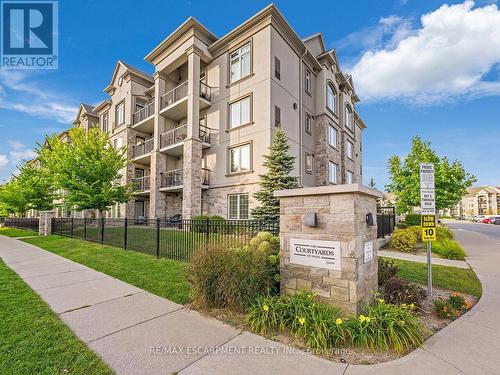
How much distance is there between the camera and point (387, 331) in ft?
11.6

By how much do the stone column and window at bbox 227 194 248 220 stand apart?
6.97 feet

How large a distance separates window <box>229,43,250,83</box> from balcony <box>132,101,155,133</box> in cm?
838

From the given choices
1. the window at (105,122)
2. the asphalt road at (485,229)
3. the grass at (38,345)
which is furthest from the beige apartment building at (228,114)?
the asphalt road at (485,229)

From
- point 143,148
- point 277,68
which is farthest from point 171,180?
point 277,68

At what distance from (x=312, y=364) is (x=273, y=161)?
38.3 feet

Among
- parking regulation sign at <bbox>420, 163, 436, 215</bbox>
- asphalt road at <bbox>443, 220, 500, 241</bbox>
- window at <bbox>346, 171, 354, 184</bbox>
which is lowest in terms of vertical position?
asphalt road at <bbox>443, 220, 500, 241</bbox>

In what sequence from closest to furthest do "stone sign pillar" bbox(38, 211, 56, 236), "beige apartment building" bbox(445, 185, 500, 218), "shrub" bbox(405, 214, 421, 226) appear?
1. "stone sign pillar" bbox(38, 211, 56, 236)
2. "shrub" bbox(405, 214, 421, 226)
3. "beige apartment building" bbox(445, 185, 500, 218)

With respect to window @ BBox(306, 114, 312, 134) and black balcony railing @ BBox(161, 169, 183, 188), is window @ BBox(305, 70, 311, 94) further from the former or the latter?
black balcony railing @ BBox(161, 169, 183, 188)

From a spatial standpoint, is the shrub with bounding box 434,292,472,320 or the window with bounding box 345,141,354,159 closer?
the shrub with bounding box 434,292,472,320

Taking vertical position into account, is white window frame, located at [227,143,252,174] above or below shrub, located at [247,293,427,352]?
above

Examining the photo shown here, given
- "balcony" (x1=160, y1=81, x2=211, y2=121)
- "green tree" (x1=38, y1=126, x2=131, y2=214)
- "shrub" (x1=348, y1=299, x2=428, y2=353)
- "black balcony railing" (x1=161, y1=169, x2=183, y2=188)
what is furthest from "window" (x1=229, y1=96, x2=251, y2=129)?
"shrub" (x1=348, y1=299, x2=428, y2=353)

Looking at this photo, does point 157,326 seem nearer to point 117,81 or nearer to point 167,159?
point 167,159

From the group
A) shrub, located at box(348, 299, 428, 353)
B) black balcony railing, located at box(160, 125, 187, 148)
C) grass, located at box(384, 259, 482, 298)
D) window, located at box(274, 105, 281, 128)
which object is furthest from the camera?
black balcony railing, located at box(160, 125, 187, 148)

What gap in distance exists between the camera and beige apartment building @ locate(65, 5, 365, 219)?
16391 millimetres
